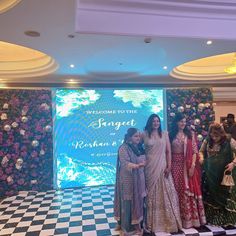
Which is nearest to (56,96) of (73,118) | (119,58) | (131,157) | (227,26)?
(73,118)

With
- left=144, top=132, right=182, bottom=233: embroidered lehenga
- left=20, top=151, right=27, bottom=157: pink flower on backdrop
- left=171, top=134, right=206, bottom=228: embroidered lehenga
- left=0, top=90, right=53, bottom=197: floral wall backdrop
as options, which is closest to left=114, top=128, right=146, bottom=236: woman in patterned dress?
left=144, top=132, right=182, bottom=233: embroidered lehenga

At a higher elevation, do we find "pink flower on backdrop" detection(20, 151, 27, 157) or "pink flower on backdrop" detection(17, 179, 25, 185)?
"pink flower on backdrop" detection(20, 151, 27, 157)

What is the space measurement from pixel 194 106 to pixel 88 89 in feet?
8.63

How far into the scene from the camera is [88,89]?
530 cm

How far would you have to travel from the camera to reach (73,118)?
5.22m

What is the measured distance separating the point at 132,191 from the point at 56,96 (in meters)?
3.09

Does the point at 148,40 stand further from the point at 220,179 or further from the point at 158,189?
the point at 220,179

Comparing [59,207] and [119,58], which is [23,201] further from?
[119,58]

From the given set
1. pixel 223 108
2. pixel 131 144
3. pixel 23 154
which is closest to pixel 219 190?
pixel 131 144

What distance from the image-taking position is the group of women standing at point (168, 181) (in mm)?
2871

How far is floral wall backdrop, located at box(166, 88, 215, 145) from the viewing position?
5.67 meters

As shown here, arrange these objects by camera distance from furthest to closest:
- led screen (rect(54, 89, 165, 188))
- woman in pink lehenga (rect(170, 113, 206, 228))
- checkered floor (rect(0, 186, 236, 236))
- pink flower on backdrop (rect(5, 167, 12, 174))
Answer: led screen (rect(54, 89, 165, 188)) < pink flower on backdrop (rect(5, 167, 12, 174)) < checkered floor (rect(0, 186, 236, 236)) < woman in pink lehenga (rect(170, 113, 206, 228))

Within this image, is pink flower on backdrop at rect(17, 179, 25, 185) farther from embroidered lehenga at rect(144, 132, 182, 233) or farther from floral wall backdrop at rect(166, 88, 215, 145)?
floral wall backdrop at rect(166, 88, 215, 145)

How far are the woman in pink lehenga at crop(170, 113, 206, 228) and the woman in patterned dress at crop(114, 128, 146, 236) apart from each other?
48cm
